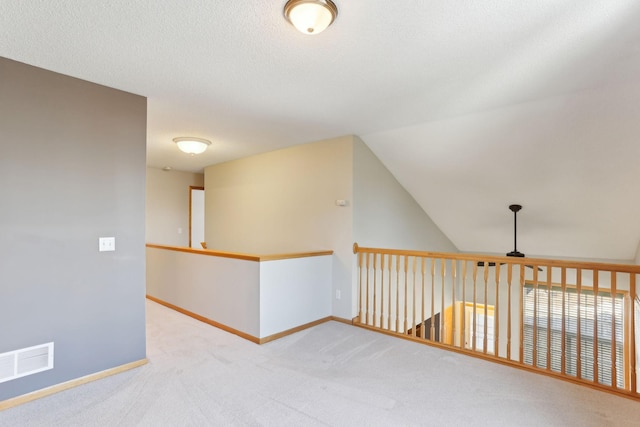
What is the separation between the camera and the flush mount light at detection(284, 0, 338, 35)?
1583mm

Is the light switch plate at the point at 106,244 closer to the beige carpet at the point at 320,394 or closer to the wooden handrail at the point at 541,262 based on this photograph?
the beige carpet at the point at 320,394

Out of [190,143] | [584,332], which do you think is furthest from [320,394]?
[584,332]

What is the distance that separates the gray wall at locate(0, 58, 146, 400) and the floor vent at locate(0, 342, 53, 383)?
0.04m

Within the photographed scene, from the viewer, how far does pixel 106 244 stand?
8.40 feet

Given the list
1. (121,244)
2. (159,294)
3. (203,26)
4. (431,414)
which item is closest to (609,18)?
(203,26)

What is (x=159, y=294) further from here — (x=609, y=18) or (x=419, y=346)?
(x=609, y=18)

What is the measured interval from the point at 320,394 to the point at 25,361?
206 centimetres

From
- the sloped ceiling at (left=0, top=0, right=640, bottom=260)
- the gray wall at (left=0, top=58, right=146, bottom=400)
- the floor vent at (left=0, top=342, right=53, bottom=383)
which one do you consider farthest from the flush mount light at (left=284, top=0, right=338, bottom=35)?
the floor vent at (left=0, top=342, right=53, bottom=383)

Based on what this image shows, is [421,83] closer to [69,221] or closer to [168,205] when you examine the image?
[69,221]

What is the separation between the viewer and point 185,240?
668 centimetres

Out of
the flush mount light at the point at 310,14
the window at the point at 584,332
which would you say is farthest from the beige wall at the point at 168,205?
the window at the point at 584,332

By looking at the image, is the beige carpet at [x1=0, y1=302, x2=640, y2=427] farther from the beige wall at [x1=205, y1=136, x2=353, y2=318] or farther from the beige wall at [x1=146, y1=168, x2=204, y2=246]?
the beige wall at [x1=146, y1=168, x2=204, y2=246]

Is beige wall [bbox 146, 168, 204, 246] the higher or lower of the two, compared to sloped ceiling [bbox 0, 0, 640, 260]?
lower

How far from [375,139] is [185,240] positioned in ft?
15.4
